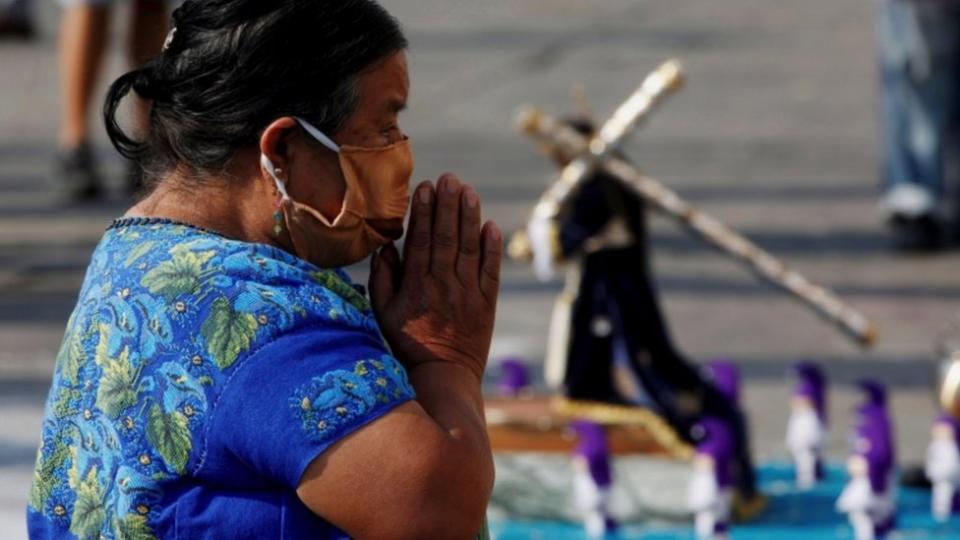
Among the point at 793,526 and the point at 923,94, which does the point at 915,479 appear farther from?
the point at 923,94

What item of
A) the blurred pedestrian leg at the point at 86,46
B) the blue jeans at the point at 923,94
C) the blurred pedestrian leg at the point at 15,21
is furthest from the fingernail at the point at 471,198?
the blurred pedestrian leg at the point at 15,21

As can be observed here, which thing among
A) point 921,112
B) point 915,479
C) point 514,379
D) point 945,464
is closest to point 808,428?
point 915,479

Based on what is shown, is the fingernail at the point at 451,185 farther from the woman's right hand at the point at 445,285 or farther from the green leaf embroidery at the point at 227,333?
the green leaf embroidery at the point at 227,333

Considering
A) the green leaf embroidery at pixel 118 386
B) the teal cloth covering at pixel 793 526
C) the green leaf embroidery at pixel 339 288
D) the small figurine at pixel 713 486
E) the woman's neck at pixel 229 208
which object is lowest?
the teal cloth covering at pixel 793 526

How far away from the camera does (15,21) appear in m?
12.8

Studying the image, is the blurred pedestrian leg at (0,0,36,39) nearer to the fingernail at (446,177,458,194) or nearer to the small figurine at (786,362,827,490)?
the small figurine at (786,362,827,490)

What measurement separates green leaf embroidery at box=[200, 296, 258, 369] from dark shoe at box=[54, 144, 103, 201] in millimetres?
6378

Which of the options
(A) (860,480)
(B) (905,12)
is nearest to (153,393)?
(A) (860,480)

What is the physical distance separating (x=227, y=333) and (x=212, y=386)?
0.06 metres

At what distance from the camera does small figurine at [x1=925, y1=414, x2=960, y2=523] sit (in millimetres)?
4746

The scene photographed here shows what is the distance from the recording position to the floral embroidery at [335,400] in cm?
198

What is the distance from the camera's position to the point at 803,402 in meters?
5.06

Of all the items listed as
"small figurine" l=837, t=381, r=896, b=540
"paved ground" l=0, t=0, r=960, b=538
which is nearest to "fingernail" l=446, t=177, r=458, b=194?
"paved ground" l=0, t=0, r=960, b=538

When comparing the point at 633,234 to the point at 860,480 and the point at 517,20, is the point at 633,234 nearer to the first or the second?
the point at 860,480
